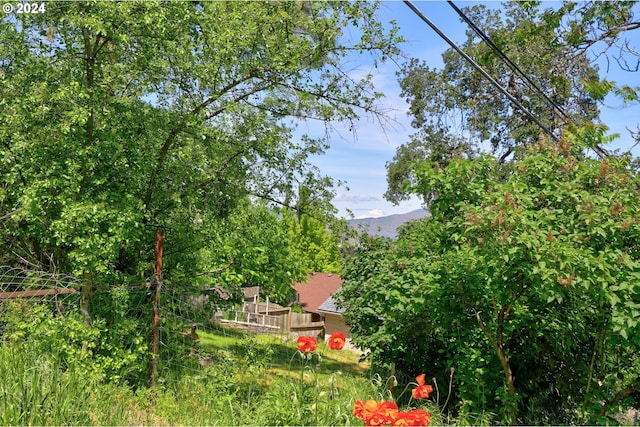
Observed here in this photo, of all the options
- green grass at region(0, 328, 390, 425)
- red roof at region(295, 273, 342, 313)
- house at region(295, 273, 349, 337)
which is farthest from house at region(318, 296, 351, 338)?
green grass at region(0, 328, 390, 425)

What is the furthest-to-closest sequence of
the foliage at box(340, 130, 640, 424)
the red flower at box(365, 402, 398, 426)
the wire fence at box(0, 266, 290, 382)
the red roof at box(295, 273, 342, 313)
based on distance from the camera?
the red roof at box(295, 273, 342, 313)
the wire fence at box(0, 266, 290, 382)
the foliage at box(340, 130, 640, 424)
the red flower at box(365, 402, 398, 426)

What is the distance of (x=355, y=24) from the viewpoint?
22.3 feet

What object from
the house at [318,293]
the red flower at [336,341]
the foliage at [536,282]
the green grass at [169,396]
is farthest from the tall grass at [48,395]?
the house at [318,293]

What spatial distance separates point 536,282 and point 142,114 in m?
4.31

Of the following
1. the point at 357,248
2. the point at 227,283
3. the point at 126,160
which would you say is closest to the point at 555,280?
the point at 227,283

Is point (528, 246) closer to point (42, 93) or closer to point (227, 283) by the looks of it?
point (227, 283)

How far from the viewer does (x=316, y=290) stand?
29.6 metres

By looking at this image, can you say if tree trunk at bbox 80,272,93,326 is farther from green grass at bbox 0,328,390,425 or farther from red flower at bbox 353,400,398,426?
red flower at bbox 353,400,398,426

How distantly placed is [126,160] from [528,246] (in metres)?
3.82

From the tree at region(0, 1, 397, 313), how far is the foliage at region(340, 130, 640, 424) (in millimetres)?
2538

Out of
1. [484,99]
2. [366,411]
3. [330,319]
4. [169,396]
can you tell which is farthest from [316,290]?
[366,411]

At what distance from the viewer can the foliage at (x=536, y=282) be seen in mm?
3934

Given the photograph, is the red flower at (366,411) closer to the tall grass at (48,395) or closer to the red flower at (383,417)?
the red flower at (383,417)

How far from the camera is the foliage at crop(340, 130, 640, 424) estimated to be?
12.9 ft
